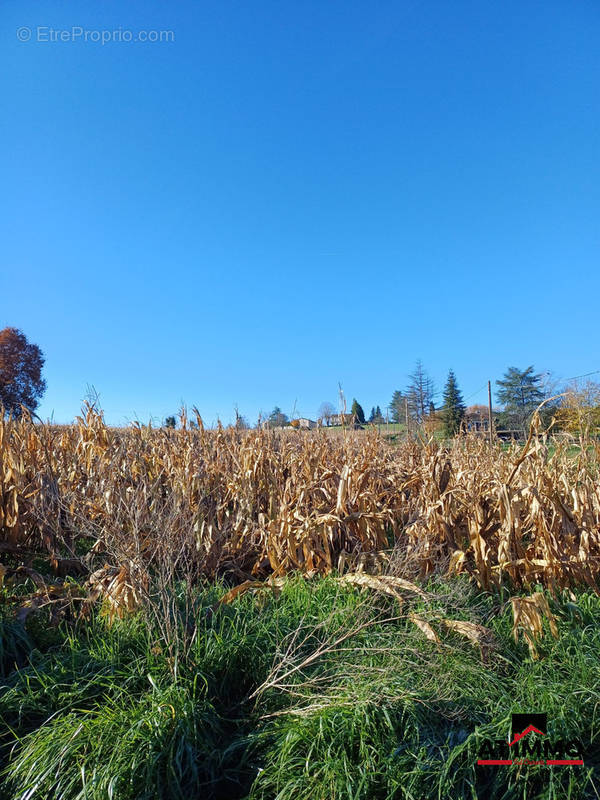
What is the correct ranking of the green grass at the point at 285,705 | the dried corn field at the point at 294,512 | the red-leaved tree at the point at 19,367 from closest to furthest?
1. the green grass at the point at 285,705
2. the dried corn field at the point at 294,512
3. the red-leaved tree at the point at 19,367

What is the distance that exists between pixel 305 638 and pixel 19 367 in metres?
38.9

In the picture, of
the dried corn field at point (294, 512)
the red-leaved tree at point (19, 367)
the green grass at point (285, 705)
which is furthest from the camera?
the red-leaved tree at point (19, 367)

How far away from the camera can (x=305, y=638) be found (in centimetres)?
279

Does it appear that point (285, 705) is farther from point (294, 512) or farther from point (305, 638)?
point (294, 512)

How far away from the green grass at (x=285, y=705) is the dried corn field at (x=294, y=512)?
534 millimetres

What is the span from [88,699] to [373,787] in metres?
1.61

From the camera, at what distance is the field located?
227 cm

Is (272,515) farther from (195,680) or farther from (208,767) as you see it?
(208,767)

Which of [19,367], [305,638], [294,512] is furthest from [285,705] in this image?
[19,367]

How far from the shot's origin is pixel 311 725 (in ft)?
7.87

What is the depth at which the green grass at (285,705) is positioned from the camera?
2.21 metres

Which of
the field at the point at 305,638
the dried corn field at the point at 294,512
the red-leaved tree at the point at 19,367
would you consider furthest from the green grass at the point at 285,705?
the red-leaved tree at the point at 19,367

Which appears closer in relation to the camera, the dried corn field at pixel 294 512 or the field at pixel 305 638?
the field at pixel 305 638

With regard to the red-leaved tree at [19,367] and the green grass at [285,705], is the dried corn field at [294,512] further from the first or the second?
the red-leaved tree at [19,367]
